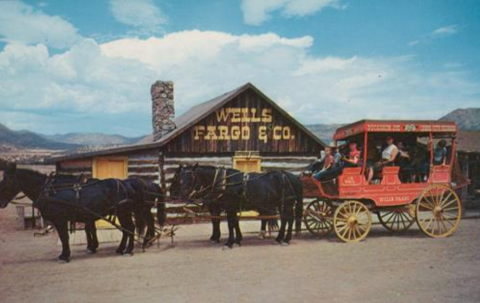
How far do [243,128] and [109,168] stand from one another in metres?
4.83

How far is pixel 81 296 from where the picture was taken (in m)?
6.35

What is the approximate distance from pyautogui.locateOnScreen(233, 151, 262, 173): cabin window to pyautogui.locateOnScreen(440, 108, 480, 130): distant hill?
29.8m

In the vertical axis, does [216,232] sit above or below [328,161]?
below

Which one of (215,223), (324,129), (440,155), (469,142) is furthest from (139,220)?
(324,129)

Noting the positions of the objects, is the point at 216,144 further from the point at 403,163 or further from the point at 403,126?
the point at 403,126

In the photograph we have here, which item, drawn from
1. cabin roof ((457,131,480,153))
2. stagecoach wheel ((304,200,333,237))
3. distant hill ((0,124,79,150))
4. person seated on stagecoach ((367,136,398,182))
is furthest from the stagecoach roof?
distant hill ((0,124,79,150))

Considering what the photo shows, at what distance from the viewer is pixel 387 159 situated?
10.9 metres

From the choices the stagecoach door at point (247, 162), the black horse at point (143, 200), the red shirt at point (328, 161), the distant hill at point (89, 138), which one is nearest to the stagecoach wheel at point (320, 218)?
the red shirt at point (328, 161)

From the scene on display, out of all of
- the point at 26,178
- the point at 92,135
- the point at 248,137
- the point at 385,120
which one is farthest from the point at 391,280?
the point at 92,135

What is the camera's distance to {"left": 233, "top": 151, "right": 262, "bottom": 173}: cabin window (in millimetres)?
14703

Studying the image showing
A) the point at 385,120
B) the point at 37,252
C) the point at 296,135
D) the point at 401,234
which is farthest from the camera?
the point at 296,135

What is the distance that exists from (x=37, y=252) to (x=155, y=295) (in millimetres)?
5107

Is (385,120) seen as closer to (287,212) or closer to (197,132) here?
(287,212)

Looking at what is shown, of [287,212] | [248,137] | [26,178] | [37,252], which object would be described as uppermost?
[248,137]
